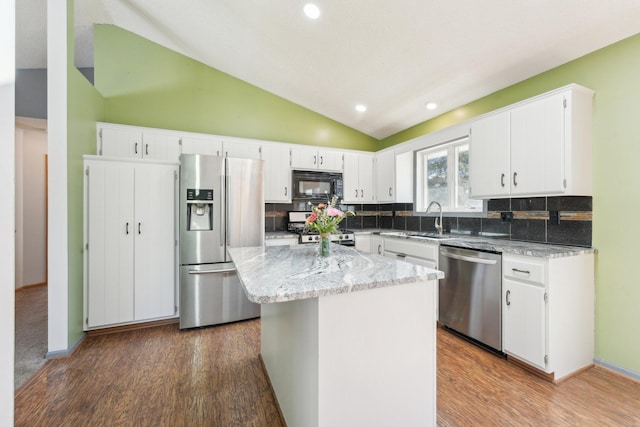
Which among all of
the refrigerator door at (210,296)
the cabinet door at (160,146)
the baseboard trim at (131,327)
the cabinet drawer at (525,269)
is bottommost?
the baseboard trim at (131,327)

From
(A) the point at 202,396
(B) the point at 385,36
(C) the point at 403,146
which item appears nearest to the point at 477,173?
(C) the point at 403,146

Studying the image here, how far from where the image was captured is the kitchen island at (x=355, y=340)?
120 cm

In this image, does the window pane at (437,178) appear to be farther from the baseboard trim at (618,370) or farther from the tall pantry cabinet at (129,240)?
the tall pantry cabinet at (129,240)

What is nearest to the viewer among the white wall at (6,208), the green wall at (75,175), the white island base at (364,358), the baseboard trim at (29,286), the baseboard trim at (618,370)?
the white wall at (6,208)

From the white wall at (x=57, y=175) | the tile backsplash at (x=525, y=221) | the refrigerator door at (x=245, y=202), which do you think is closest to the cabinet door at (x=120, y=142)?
the white wall at (x=57, y=175)

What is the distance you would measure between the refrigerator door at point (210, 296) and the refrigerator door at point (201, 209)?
0.12 m

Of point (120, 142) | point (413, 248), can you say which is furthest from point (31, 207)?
point (413, 248)

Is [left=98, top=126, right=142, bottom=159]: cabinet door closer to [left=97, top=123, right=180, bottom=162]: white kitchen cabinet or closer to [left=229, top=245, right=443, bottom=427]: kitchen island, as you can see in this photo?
[left=97, top=123, right=180, bottom=162]: white kitchen cabinet

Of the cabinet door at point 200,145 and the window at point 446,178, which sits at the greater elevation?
the cabinet door at point 200,145

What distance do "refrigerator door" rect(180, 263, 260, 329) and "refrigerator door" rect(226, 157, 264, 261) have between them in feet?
0.77

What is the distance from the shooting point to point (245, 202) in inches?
127

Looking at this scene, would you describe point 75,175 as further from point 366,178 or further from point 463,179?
point 463,179

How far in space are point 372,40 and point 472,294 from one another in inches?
101

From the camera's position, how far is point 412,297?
1392 millimetres
